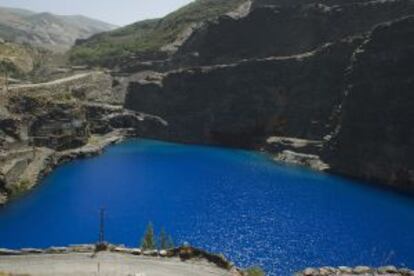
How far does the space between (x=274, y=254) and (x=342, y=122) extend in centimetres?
7036

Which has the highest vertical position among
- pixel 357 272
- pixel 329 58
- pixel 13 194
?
pixel 329 58

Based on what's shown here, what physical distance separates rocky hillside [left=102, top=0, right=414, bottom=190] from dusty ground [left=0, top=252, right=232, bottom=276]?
8336 centimetres

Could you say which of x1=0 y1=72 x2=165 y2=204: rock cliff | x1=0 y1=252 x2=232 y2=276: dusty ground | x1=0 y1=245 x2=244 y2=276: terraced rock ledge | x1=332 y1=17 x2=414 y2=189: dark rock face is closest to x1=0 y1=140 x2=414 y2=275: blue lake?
x1=0 y1=72 x2=165 y2=204: rock cliff

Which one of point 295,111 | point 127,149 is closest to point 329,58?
point 295,111

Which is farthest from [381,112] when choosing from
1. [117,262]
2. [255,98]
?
[117,262]

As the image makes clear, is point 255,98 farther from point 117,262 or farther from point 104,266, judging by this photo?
point 104,266

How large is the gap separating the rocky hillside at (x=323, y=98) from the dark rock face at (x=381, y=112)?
0.74ft

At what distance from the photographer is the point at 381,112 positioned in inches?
5664

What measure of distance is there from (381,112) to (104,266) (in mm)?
99653

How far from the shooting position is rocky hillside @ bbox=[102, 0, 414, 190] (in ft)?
464

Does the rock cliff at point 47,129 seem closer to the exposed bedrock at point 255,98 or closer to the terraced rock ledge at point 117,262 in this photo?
the exposed bedrock at point 255,98

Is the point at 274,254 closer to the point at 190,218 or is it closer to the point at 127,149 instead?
the point at 190,218

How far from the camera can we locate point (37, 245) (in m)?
90.9

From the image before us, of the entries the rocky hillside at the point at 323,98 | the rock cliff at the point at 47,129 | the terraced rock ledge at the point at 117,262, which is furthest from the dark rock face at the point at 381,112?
the terraced rock ledge at the point at 117,262
